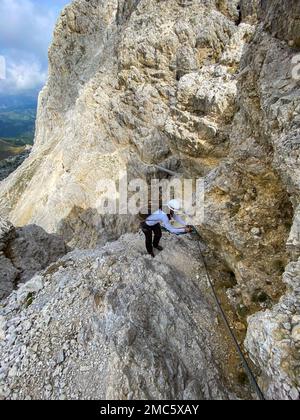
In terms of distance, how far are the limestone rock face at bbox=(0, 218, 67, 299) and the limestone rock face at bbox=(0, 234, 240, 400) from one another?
6.28 meters

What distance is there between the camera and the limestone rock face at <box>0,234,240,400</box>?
6.73m

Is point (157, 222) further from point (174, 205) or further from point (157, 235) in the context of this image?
point (174, 205)

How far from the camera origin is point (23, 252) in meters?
18.1

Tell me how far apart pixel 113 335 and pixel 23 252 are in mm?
12952

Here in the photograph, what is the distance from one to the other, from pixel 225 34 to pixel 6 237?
2854 centimetres

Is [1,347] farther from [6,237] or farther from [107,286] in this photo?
[6,237]

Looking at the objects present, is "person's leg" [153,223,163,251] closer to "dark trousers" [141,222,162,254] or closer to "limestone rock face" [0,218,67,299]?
"dark trousers" [141,222,162,254]

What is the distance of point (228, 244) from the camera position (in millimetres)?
9734

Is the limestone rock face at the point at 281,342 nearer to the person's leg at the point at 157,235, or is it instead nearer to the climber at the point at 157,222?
the climber at the point at 157,222

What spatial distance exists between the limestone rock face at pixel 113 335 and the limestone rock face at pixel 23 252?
6281 millimetres

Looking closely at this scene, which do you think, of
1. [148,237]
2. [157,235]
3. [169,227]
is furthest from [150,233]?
[169,227]

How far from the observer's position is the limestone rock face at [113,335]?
22.1 feet
